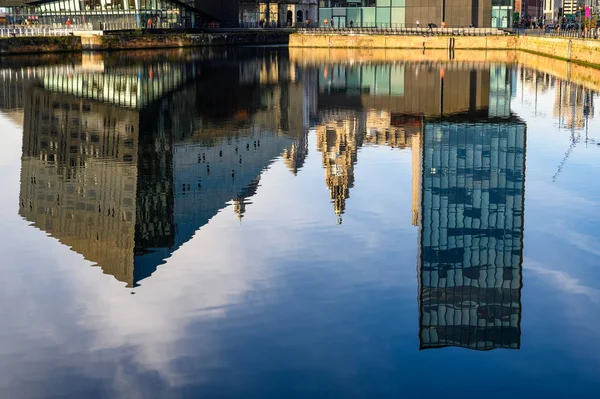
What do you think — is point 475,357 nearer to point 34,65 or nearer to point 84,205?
point 84,205

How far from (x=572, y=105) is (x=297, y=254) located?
113 ft

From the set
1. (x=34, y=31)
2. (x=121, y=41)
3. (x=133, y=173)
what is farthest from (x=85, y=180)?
(x=121, y=41)

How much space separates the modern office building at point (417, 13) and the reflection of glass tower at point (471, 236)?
78837 millimetres

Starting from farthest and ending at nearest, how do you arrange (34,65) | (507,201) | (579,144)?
1. (34,65)
2. (579,144)
3. (507,201)

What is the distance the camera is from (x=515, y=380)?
16344mm

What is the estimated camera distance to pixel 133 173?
35.8 m

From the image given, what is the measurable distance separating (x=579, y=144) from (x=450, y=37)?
255 feet

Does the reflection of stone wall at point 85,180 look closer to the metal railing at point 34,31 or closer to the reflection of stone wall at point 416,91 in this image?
the reflection of stone wall at point 416,91

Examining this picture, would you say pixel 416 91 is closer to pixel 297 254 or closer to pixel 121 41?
pixel 297 254

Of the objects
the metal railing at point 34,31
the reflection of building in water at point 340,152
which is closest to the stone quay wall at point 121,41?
the metal railing at point 34,31

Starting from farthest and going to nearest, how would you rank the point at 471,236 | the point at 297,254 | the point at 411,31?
the point at 411,31
the point at 471,236
the point at 297,254

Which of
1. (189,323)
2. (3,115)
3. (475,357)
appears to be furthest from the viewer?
(3,115)

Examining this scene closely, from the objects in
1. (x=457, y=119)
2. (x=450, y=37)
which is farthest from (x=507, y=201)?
(x=450, y=37)

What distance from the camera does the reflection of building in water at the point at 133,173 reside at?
26.5 metres
